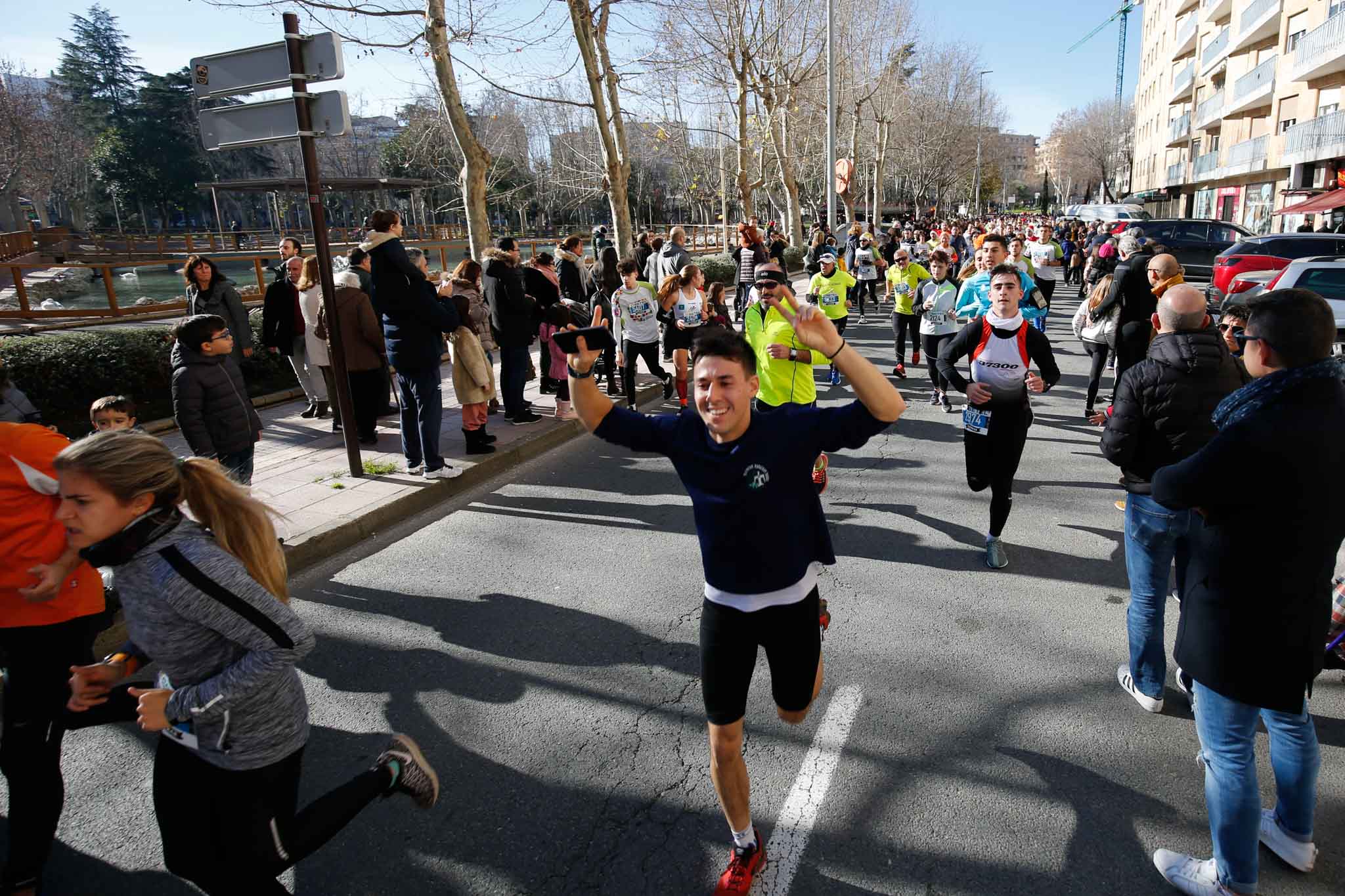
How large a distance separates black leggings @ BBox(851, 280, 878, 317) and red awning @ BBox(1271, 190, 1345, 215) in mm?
14261

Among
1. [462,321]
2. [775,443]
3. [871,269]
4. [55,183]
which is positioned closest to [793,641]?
[775,443]

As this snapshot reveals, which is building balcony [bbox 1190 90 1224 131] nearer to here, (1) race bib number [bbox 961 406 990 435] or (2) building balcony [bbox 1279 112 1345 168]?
(2) building balcony [bbox 1279 112 1345 168]

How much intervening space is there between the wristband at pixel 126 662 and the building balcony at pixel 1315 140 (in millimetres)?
34706

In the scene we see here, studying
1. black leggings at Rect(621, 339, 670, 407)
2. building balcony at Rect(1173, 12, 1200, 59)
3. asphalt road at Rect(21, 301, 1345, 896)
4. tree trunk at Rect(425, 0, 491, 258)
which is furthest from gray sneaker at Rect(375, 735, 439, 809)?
building balcony at Rect(1173, 12, 1200, 59)

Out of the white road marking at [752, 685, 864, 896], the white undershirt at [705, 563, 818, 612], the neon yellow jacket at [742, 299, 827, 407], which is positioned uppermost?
the neon yellow jacket at [742, 299, 827, 407]

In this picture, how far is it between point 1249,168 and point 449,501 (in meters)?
41.3

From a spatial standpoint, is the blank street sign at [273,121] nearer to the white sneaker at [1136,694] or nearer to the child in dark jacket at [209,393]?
the child in dark jacket at [209,393]

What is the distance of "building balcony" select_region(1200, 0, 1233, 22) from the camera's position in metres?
40.6

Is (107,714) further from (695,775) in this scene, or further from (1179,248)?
(1179,248)

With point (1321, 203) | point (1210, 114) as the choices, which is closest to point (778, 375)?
point (1321, 203)

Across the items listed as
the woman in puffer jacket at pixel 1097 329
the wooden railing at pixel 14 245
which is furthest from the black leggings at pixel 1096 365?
the wooden railing at pixel 14 245

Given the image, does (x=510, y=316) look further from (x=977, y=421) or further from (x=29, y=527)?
(x=29, y=527)

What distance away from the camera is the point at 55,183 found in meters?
54.0

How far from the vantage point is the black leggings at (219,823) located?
2102 mm
